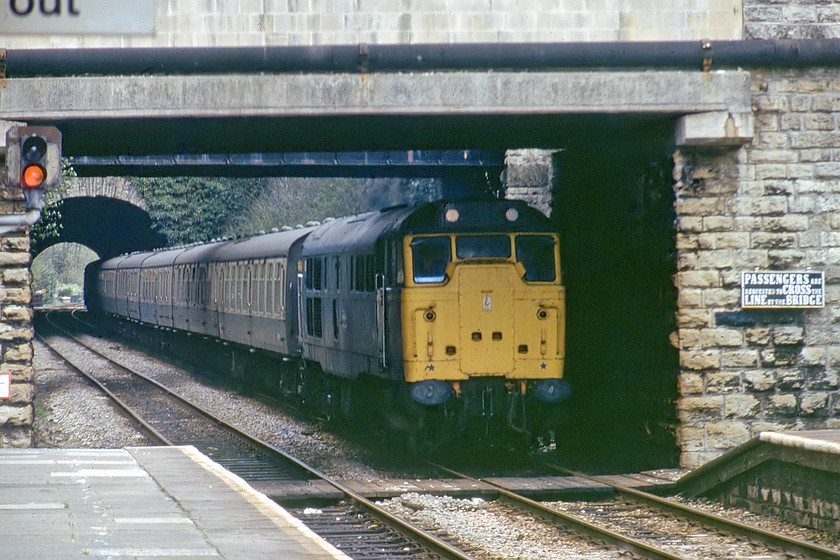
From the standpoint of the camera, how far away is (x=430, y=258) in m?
14.1

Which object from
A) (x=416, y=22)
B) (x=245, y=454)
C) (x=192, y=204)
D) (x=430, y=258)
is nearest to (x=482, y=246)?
(x=430, y=258)

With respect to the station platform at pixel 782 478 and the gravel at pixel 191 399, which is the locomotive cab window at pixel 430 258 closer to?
the gravel at pixel 191 399

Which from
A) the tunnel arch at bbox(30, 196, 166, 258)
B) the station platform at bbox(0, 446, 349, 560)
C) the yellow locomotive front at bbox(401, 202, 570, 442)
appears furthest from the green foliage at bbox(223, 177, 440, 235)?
the station platform at bbox(0, 446, 349, 560)

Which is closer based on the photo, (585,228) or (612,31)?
(612,31)

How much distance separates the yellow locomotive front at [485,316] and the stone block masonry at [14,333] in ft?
13.0

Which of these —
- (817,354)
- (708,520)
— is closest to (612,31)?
(817,354)

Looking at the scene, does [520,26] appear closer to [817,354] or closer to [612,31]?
[612,31]

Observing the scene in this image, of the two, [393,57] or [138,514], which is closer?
[138,514]

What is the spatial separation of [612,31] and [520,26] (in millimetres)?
961

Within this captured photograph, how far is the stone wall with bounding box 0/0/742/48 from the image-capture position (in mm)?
12695

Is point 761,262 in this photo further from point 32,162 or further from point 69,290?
point 69,290

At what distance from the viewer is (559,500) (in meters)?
12.5

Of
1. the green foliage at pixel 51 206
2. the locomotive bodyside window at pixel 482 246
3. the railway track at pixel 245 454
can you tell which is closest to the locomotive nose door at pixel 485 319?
the locomotive bodyside window at pixel 482 246

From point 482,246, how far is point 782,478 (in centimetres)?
456
